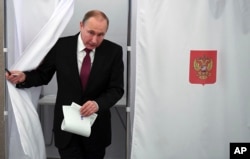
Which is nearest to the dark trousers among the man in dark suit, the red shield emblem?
the man in dark suit

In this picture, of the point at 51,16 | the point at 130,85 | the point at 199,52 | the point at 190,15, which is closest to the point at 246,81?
the point at 199,52

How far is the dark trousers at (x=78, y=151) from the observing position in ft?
6.47

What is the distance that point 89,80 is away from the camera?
1.93 meters

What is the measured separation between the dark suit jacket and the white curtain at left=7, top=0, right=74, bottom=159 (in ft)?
0.26

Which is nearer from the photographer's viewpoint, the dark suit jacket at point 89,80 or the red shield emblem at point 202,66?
the dark suit jacket at point 89,80

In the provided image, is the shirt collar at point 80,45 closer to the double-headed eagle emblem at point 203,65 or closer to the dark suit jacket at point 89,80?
the dark suit jacket at point 89,80

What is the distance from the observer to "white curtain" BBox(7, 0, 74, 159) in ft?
6.61

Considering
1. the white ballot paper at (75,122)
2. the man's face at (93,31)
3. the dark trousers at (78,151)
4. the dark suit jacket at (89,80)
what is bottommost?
the dark trousers at (78,151)

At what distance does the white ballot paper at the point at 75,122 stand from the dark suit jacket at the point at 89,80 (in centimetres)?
9

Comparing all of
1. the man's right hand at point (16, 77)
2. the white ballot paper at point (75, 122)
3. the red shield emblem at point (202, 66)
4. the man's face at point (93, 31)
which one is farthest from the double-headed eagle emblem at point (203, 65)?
the man's right hand at point (16, 77)

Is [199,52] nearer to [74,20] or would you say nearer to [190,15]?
[190,15]

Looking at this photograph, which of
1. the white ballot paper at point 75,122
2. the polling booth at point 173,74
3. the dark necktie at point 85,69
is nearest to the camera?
the white ballot paper at point 75,122

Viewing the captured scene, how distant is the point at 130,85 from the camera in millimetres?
2271

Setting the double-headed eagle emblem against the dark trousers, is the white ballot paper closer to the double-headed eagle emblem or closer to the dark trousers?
the dark trousers
